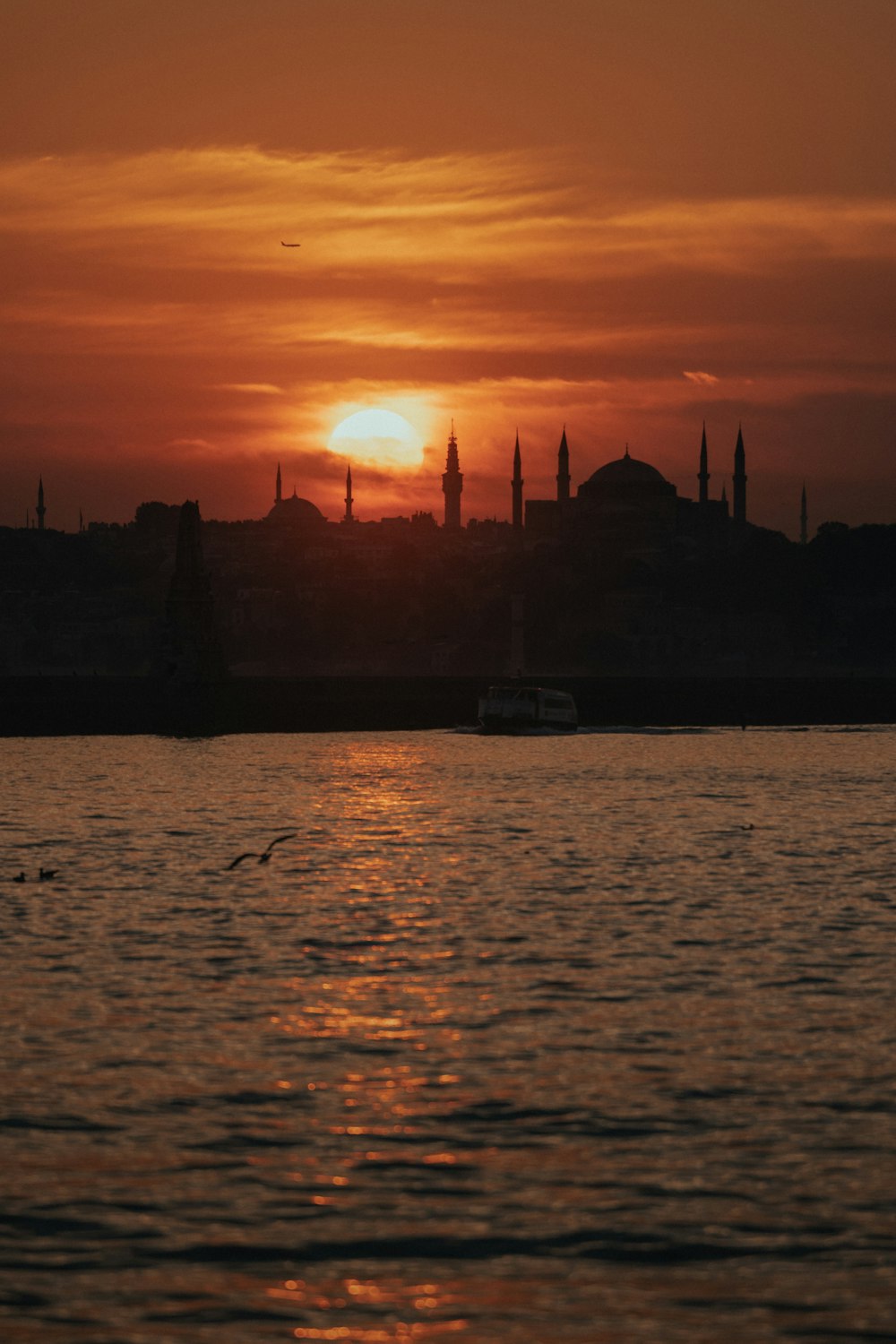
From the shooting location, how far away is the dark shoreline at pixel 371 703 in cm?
12131

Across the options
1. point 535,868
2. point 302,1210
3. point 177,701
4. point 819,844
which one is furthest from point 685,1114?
point 177,701

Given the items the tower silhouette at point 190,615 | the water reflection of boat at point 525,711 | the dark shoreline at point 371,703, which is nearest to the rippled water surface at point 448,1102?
the water reflection of boat at point 525,711

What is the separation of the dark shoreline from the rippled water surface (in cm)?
8582

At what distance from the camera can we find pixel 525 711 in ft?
364

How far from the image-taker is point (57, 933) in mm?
26000

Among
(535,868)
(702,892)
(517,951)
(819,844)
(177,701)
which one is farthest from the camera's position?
(177,701)

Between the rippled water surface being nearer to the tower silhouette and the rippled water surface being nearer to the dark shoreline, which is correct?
the dark shoreline

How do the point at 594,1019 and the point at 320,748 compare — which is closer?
the point at 594,1019

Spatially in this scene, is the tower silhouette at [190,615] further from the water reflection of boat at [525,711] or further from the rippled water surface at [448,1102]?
the rippled water surface at [448,1102]

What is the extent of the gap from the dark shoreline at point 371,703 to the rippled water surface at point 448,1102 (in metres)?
85.8

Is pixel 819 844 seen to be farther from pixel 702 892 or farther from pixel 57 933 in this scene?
pixel 57 933

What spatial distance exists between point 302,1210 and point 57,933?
14122mm

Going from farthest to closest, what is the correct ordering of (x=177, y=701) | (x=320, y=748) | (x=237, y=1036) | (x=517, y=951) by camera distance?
(x=177, y=701), (x=320, y=748), (x=517, y=951), (x=237, y=1036)

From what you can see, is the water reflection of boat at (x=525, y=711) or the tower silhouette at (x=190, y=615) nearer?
the water reflection of boat at (x=525, y=711)
